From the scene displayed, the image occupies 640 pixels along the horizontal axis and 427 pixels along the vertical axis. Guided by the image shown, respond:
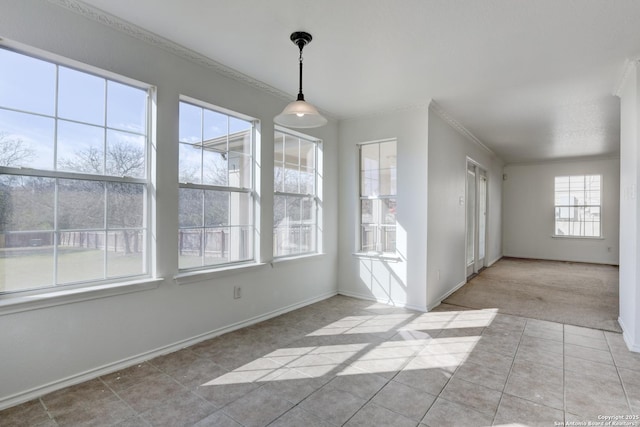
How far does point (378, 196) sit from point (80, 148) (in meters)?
3.43

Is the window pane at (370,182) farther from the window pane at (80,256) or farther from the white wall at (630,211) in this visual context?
the window pane at (80,256)

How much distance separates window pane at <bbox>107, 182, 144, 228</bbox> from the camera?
8.53ft

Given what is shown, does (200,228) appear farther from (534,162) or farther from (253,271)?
(534,162)

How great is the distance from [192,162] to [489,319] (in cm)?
369

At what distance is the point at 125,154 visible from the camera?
2689mm

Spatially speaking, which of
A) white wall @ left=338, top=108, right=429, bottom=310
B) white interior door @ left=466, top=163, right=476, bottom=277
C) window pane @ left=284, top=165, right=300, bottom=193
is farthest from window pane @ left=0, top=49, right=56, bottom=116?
white interior door @ left=466, top=163, right=476, bottom=277

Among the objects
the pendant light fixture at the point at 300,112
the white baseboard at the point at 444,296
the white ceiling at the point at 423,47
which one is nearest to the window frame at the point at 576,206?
the white ceiling at the point at 423,47

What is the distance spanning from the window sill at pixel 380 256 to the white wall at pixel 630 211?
226cm

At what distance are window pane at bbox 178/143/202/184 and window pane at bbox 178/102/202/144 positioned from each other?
67 millimetres

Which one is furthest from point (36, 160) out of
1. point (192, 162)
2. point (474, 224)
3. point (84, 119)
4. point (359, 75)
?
point (474, 224)

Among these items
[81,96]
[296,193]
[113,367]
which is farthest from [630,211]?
[81,96]

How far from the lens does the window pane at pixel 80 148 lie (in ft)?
7.74

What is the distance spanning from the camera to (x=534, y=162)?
28.2ft

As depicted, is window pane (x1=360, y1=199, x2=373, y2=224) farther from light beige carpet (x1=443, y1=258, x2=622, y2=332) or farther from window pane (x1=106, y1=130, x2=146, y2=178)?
window pane (x1=106, y1=130, x2=146, y2=178)
